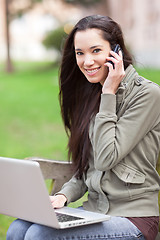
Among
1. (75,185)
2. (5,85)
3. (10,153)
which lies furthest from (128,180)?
(5,85)

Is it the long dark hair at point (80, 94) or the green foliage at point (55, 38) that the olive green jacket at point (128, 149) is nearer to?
the long dark hair at point (80, 94)

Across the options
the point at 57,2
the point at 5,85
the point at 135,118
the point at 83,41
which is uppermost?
the point at 83,41

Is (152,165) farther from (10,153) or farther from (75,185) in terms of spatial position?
(10,153)

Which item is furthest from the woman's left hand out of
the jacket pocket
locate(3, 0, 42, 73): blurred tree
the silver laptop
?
locate(3, 0, 42, 73): blurred tree

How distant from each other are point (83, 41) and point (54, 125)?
5911 mm

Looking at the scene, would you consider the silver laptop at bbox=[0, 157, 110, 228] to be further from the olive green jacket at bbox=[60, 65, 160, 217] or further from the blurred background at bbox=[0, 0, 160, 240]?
the blurred background at bbox=[0, 0, 160, 240]

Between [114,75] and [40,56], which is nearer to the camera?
[114,75]

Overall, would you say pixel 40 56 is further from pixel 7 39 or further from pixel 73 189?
pixel 73 189

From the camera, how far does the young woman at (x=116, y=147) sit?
79.7 inches

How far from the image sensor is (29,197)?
1848 millimetres

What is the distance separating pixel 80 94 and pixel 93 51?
1.33 ft

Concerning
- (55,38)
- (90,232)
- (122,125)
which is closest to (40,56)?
(55,38)

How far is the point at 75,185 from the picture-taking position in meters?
2.43

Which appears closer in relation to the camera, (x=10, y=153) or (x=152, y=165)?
(x=152, y=165)
